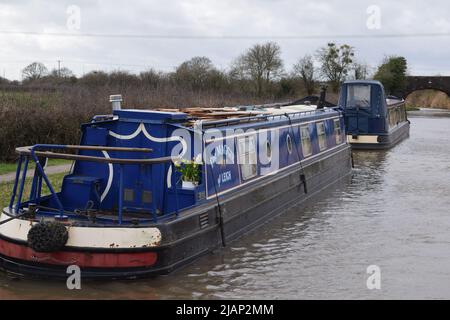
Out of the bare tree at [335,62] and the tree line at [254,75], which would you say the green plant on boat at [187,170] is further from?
the bare tree at [335,62]

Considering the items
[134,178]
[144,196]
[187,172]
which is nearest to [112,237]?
[144,196]

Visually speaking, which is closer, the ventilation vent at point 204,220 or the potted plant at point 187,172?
the ventilation vent at point 204,220

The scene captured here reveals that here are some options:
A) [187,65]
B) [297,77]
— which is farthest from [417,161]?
[297,77]

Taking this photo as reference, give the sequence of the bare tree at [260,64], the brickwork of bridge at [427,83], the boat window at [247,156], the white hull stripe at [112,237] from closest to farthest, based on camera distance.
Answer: the white hull stripe at [112,237] → the boat window at [247,156] → the bare tree at [260,64] → the brickwork of bridge at [427,83]

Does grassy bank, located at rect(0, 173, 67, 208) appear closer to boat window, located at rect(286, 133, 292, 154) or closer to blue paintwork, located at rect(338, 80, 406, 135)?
boat window, located at rect(286, 133, 292, 154)

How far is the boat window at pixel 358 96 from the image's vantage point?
941 inches

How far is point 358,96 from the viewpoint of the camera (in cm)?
2403

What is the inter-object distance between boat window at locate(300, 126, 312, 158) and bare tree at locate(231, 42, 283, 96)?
3011 cm

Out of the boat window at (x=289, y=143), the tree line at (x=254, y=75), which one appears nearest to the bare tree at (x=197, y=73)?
the tree line at (x=254, y=75)

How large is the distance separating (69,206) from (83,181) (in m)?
0.37

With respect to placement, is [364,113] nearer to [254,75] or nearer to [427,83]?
[254,75]

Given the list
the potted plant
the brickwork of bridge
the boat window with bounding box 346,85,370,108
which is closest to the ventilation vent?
the potted plant

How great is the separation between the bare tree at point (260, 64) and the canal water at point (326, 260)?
3069 cm
